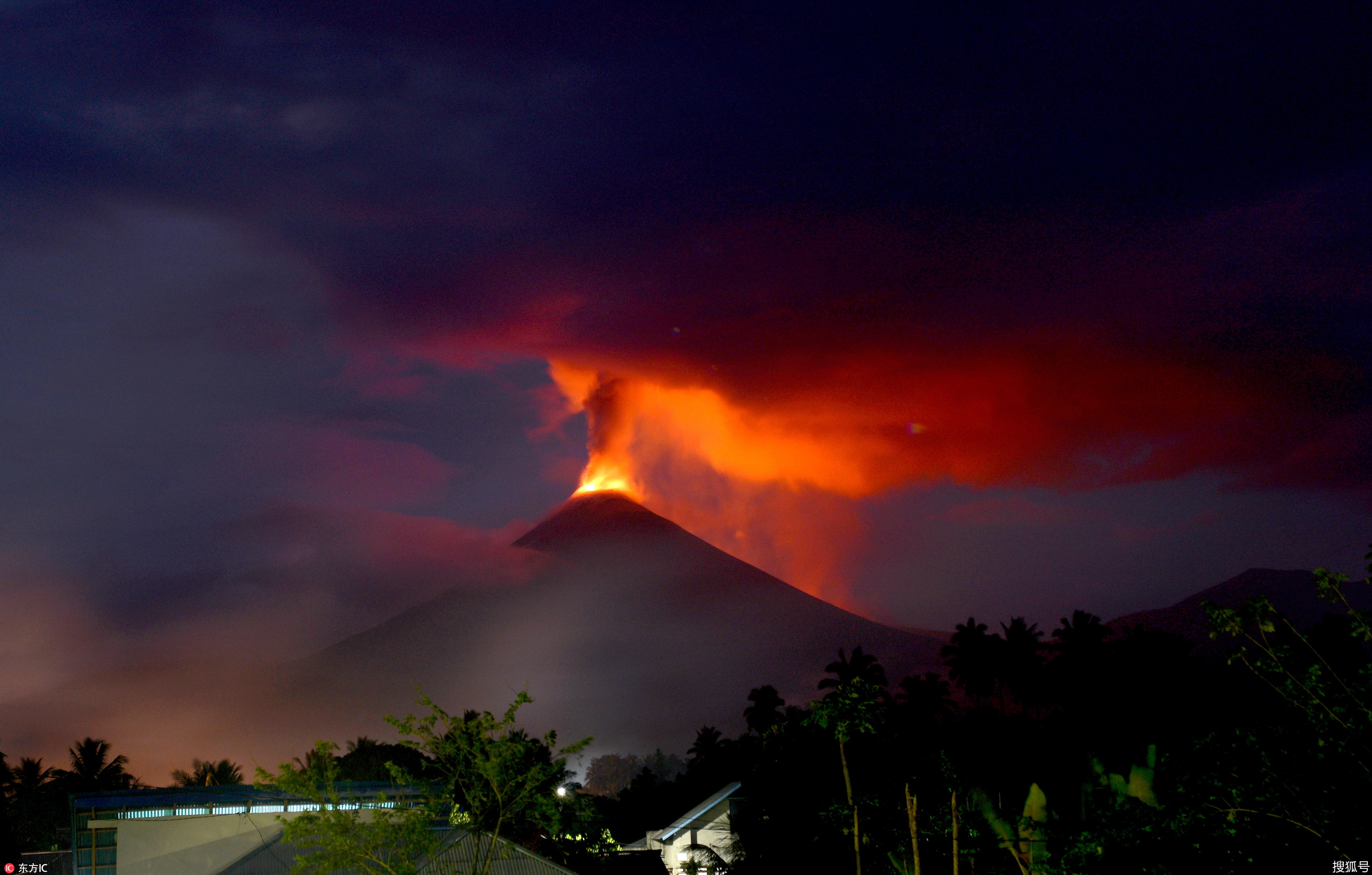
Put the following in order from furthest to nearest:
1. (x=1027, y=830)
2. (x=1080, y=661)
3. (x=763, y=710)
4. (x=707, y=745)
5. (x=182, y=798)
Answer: (x=763, y=710)
(x=707, y=745)
(x=1080, y=661)
(x=182, y=798)
(x=1027, y=830)

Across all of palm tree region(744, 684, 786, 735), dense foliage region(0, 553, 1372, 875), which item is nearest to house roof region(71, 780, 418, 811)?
dense foliage region(0, 553, 1372, 875)

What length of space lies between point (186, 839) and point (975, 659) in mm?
73678

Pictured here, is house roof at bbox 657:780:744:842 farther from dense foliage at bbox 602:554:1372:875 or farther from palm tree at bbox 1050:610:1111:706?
palm tree at bbox 1050:610:1111:706

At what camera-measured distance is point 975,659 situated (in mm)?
96188

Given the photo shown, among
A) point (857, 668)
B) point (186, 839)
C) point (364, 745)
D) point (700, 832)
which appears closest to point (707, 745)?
point (857, 668)

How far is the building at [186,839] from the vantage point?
3525 cm

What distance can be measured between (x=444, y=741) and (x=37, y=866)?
26998mm

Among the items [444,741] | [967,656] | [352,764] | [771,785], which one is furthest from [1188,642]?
[444,741]

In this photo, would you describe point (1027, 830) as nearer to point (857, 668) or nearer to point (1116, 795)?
point (1116, 795)

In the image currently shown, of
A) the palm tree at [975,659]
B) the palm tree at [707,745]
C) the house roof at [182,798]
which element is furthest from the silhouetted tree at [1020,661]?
the house roof at [182,798]

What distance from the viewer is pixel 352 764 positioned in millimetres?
90562

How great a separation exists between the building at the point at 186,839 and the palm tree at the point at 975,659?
66.9 meters

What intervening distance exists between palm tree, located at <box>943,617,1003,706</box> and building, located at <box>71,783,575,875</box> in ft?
220

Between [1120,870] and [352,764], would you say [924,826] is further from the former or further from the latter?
[352,764]
